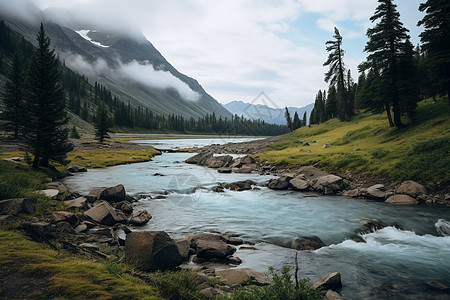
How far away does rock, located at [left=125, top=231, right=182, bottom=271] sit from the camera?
8.50 meters

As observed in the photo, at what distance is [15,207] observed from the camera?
1229cm

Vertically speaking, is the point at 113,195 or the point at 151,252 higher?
the point at 151,252

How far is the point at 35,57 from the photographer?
27.6m

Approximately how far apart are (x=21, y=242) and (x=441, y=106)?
4817cm

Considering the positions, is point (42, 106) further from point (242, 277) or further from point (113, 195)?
point (242, 277)

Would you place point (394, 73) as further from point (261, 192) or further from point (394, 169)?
point (261, 192)

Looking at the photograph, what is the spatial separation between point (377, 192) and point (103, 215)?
21599mm

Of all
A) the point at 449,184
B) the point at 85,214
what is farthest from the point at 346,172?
the point at 85,214

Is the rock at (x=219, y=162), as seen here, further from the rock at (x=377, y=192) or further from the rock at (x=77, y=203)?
the rock at (x=77, y=203)

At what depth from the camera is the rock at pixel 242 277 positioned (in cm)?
815

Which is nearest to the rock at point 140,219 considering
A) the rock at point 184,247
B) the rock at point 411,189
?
the rock at point 184,247

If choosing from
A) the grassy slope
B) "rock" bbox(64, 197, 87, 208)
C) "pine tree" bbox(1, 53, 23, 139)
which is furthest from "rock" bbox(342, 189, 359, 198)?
"pine tree" bbox(1, 53, 23, 139)

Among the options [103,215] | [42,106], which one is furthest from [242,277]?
[42,106]

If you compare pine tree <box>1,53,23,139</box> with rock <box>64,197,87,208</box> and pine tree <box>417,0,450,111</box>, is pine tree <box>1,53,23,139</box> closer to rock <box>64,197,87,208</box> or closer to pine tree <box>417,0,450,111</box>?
rock <box>64,197,87,208</box>
